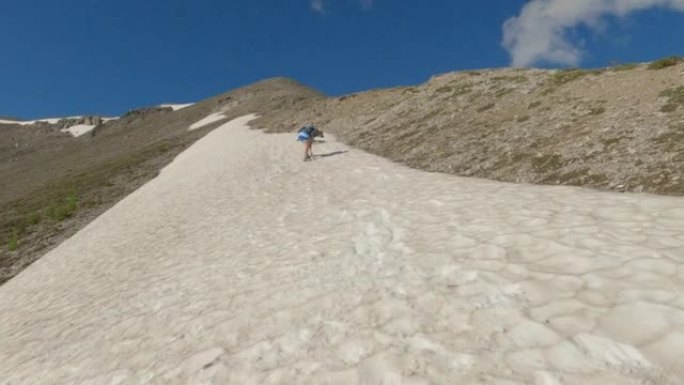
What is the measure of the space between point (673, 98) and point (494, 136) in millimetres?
6768

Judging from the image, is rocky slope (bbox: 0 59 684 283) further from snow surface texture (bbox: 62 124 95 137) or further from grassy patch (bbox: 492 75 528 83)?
snow surface texture (bbox: 62 124 95 137)

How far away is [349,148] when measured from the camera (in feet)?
95.2

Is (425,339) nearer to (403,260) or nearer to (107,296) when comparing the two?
(403,260)

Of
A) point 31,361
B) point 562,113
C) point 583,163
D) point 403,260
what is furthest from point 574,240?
point 562,113

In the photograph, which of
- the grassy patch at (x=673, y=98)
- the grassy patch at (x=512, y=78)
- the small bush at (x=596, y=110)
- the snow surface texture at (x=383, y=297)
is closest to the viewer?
the snow surface texture at (x=383, y=297)

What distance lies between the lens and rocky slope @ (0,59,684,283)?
1456cm

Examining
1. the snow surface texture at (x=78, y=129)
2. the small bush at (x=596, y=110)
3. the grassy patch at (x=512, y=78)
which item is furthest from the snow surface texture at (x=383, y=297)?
the snow surface texture at (x=78, y=129)

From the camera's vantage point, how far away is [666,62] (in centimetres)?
2175

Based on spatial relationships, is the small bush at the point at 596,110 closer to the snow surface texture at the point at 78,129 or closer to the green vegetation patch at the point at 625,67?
the green vegetation patch at the point at 625,67

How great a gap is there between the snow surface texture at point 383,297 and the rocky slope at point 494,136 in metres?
2.69

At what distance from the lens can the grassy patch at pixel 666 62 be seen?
2148 centimetres

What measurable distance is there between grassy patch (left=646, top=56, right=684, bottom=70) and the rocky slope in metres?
0.08

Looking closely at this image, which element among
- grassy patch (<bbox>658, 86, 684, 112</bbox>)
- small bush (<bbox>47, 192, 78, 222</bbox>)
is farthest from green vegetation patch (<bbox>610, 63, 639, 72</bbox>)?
small bush (<bbox>47, 192, 78, 222</bbox>)

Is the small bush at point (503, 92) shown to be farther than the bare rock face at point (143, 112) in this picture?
No
